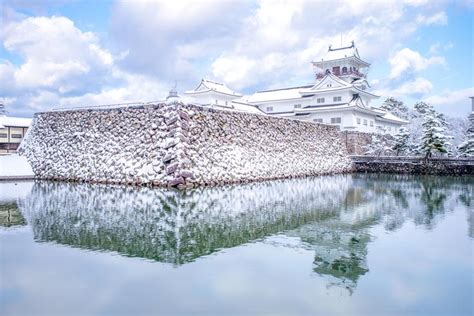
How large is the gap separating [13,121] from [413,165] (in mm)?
26935

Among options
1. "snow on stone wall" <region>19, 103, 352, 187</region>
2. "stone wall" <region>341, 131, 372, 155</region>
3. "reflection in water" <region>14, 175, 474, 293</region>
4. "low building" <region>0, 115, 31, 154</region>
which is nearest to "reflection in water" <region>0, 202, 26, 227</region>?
"reflection in water" <region>14, 175, 474, 293</region>

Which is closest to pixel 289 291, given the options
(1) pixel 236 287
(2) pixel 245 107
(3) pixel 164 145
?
(1) pixel 236 287

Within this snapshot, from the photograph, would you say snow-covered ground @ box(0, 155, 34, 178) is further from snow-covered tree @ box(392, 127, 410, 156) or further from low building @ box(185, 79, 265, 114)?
snow-covered tree @ box(392, 127, 410, 156)

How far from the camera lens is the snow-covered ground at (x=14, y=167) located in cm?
1624

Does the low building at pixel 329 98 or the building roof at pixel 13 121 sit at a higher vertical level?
the low building at pixel 329 98

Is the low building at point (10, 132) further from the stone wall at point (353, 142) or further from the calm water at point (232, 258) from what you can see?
the stone wall at point (353, 142)

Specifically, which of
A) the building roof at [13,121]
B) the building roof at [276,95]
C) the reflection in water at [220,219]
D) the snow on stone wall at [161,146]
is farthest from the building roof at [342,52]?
the building roof at [13,121]

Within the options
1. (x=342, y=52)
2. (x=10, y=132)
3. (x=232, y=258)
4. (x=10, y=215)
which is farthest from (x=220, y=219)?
(x=342, y=52)

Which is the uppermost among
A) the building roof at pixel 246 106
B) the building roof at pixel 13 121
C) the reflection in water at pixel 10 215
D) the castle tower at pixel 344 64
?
the castle tower at pixel 344 64

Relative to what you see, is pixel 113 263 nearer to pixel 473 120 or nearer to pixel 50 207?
pixel 50 207

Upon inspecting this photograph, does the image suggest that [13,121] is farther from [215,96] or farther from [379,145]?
[379,145]

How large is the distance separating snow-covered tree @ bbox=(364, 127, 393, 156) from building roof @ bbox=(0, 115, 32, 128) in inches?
957

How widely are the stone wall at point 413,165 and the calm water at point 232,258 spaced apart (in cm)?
1342

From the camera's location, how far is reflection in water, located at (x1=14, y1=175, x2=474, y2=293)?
5.45m
